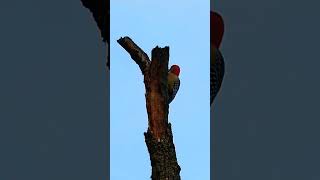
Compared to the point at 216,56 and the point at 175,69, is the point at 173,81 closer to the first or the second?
the point at 175,69

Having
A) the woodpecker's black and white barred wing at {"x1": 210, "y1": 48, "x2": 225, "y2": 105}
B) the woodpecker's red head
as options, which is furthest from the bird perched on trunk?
the woodpecker's red head

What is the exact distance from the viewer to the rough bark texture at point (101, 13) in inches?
182

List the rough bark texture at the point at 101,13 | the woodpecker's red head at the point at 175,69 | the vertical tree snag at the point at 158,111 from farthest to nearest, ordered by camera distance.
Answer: the rough bark texture at the point at 101,13, the woodpecker's red head at the point at 175,69, the vertical tree snag at the point at 158,111

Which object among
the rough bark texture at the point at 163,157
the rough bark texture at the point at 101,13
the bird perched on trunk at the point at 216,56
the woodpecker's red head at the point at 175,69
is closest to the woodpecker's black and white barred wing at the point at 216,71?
the bird perched on trunk at the point at 216,56

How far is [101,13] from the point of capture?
472 cm

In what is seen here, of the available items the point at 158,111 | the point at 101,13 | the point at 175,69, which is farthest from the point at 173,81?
the point at 101,13

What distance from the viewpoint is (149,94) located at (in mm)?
3637

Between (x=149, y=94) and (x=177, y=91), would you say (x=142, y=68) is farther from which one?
(x=177, y=91)

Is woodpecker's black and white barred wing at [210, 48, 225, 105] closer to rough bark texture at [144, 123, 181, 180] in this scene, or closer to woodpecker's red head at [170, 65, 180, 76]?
woodpecker's red head at [170, 65, 180, 76]

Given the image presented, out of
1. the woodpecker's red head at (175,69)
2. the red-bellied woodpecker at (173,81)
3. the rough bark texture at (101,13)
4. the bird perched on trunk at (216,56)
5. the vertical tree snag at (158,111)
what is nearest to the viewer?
the vertical tree snag at (158,111)

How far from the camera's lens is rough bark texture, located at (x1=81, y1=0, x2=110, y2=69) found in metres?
4.62

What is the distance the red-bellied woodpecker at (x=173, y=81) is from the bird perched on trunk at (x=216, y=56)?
2.05 ft

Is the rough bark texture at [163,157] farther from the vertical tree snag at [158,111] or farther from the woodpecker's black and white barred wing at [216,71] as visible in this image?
the woodpecker's black and white barred wing at [216,71]

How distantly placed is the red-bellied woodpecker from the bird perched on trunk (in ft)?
2.05
